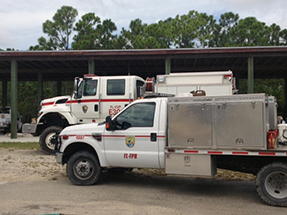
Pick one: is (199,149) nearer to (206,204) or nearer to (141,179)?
(206,204)

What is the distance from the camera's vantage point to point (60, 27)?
47.6 meters

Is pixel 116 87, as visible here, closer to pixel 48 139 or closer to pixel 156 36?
pixel 48 139

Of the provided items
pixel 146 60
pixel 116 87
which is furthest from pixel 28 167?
pixel 146 60

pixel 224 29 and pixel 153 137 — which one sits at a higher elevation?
pixel 224 29

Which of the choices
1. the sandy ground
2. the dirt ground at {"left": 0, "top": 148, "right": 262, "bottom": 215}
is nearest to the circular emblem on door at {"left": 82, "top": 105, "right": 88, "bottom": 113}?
the sandy ground

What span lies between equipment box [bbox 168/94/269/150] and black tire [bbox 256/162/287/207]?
1.47 feet

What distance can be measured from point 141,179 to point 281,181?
3.57m

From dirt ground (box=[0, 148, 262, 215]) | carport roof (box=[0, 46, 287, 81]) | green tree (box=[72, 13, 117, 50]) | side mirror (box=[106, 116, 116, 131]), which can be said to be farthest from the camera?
green tree (box=[72, 13, 117, 50])

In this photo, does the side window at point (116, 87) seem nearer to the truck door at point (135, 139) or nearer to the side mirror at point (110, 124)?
the truck door at point (135, 139)

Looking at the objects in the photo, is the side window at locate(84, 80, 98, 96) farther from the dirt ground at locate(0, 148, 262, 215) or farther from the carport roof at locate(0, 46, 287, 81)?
the carport roof at locate(0, 46, 287, 81)

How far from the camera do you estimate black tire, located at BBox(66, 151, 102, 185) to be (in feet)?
24.5

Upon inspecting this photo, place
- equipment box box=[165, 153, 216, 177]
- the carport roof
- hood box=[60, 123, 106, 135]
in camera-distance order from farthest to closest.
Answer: the carport roof < hood box=[60, 123, 106, 135] < equipment box box=[165, 153, 216, 177]

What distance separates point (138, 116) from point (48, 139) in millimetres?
6124

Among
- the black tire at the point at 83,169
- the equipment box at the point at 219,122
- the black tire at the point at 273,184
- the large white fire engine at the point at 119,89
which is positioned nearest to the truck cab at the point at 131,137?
the black tire at the point at 83,169
